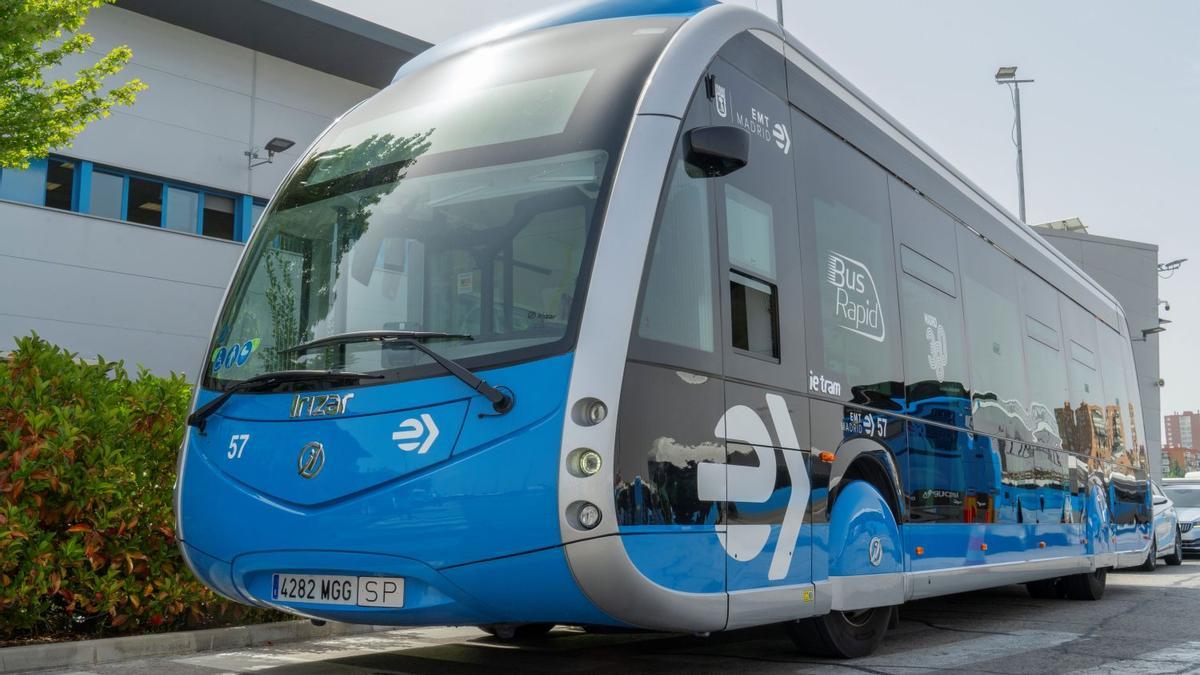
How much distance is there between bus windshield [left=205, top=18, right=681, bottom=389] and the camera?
501 centimetres

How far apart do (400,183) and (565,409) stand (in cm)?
161

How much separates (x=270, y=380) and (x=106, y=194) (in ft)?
51.7

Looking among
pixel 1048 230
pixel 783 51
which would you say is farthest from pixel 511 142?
pixel 1048 230

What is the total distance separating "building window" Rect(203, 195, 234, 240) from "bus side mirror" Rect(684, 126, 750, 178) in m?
17.1

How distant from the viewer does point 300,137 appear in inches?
867

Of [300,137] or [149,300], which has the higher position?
[300,137]

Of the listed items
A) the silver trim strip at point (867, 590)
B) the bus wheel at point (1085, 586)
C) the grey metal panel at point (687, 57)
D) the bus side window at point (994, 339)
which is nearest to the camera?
the grey metal panel at point (687, 57)

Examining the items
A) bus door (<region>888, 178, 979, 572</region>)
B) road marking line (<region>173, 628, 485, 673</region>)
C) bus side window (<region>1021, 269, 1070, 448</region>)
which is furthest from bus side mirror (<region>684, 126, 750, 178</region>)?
bus side window (<region>1021, 269, 1070, 448</region>)

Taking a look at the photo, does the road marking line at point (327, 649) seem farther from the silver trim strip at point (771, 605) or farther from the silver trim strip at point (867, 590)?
the silver trim strip at point (867, 590)

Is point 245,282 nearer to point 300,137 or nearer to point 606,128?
point 606,128

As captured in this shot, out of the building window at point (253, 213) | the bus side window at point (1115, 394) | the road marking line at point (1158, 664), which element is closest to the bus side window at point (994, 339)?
the road marking line at point (1158, 664)

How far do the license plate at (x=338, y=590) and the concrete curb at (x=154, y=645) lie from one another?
2.16 meters

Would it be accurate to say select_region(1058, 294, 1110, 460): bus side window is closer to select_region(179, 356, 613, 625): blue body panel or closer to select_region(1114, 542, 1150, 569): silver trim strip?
select_region(1114, 542, 1150, 569): silver trim strip

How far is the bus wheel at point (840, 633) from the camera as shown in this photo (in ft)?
21.2
